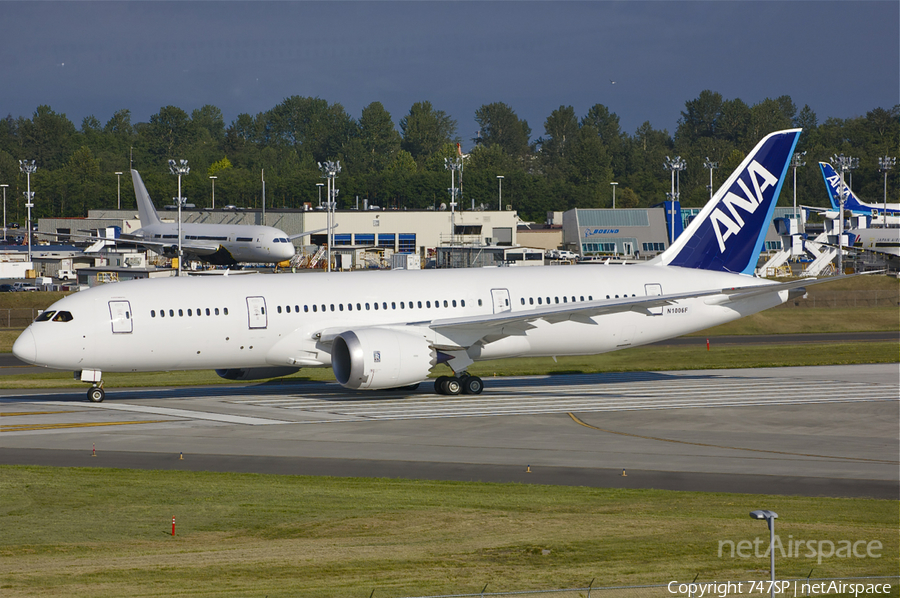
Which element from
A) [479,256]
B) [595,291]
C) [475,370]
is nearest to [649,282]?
[595,291]

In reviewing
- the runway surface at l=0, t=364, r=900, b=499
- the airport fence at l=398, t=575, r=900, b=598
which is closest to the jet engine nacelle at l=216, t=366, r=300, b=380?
the runway surface at l=0, t=364, r=900, b=499

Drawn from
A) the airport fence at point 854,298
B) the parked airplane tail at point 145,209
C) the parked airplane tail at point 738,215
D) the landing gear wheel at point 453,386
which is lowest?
the landing gear wheel at point 453,386

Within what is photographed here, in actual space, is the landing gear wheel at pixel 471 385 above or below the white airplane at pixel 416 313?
below

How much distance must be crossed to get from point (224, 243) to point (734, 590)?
9896cm

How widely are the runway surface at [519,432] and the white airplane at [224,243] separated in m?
63.1

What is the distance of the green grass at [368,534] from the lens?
1510 centimetres

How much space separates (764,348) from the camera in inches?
2186

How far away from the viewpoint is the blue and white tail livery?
136m

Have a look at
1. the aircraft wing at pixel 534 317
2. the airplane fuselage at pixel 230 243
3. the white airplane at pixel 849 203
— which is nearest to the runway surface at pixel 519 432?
the aircraft wing at pixel 534 317

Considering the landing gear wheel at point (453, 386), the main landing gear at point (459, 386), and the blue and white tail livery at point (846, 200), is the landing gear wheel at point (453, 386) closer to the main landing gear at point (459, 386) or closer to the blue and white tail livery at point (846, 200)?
the main landing gear at point (459, 386)

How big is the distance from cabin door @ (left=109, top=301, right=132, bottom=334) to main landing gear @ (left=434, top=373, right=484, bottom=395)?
40.6 feet

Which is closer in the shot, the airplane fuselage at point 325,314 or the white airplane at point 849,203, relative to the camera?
the airplane fuselage at point 325,314

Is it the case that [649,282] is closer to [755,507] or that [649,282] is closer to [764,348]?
[764,348]

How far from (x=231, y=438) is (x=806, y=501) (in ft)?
56.0
